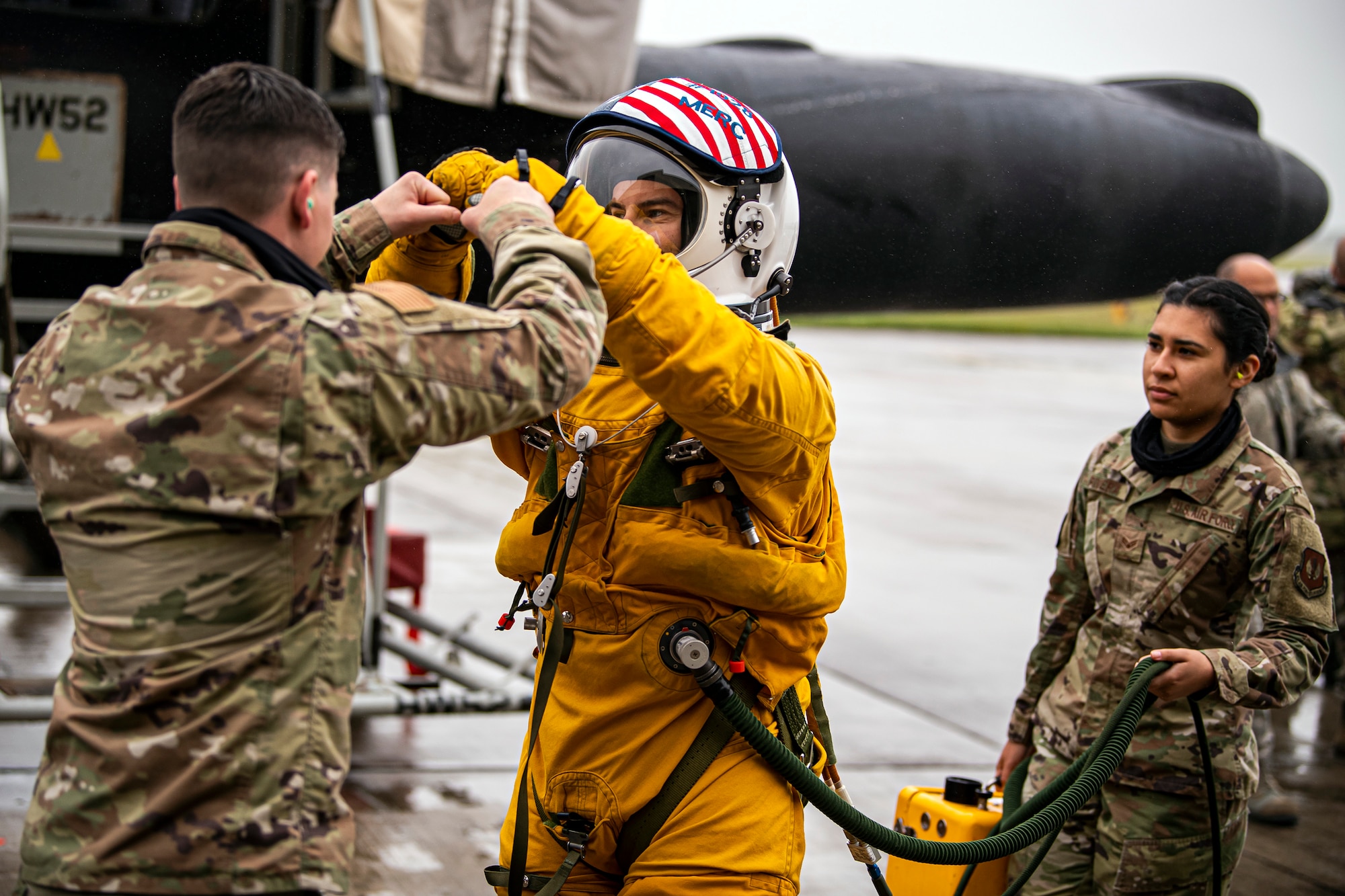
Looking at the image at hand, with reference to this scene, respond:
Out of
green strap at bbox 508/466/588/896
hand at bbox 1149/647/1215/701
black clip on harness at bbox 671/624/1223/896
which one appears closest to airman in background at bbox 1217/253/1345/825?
black clip on harness at bbox 671/624/1223/896

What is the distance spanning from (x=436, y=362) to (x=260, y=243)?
300 mm

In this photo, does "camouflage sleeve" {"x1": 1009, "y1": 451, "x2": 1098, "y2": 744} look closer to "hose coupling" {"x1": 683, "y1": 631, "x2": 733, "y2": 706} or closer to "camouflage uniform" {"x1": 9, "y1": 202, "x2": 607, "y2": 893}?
"hose coupling" {"x1": 683, "y1": 631, "x2": 733, "y2": 706}

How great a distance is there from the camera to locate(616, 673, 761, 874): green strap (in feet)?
7.42

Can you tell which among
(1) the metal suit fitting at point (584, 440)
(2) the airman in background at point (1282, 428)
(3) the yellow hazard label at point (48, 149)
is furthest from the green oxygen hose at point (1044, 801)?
(3) the yellow hazard label at point (48, 149)

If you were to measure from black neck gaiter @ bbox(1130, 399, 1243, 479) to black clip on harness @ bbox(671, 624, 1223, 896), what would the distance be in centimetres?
50

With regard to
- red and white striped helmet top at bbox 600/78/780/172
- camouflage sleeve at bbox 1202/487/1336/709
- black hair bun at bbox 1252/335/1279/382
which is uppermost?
red and white striped helmet top at bbox 600/78/780/172

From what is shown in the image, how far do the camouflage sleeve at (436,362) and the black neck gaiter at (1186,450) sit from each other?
1.71 meters

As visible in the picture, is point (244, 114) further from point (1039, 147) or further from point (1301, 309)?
point (1301, 309)

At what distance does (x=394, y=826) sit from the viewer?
446 cm

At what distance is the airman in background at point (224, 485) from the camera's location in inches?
64.1

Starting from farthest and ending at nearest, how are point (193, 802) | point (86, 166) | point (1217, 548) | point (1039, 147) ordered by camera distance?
point (1039, 147)
point (86, 166)
point (1217, 548)
point (193, 802)

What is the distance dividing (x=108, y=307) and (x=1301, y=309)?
560cm

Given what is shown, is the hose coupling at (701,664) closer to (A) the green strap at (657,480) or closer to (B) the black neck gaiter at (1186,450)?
(A) the green strap at (657,480)

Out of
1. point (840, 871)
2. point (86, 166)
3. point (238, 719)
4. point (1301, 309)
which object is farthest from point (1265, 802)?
point (86, 166)
